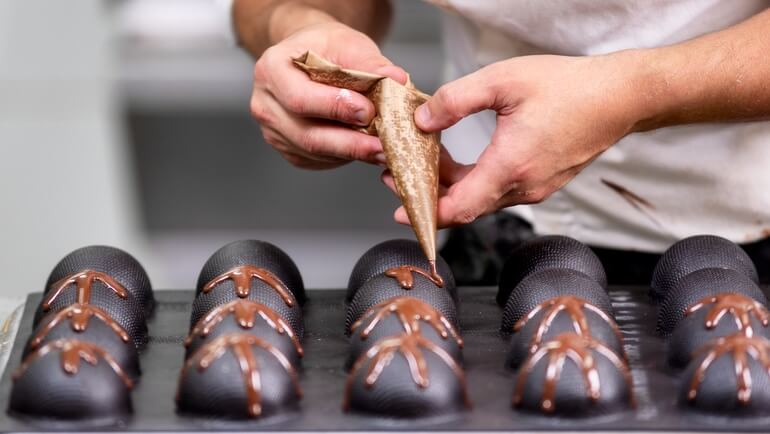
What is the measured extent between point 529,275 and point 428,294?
0.12m

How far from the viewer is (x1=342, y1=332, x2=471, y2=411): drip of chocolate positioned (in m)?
0.92

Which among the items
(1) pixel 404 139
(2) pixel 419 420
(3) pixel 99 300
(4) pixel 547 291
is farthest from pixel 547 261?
(3) pixel 99 300

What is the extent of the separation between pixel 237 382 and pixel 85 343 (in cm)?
15

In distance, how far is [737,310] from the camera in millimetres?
1005

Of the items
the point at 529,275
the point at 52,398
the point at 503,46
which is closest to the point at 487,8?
the point at 503,46

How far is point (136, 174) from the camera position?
3100 millimetres

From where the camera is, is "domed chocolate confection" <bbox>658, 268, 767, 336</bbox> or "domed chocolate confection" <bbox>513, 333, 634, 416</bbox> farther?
"domed chocolate confection" <bbox>658, 268, 767, 336</bbox>

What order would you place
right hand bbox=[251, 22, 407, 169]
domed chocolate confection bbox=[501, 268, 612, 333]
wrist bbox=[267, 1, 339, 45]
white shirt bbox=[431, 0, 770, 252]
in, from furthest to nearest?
1. wrist bbox=[267, 1, 339, 45]
2. white shirt bbox=[431, 0, 770, 252]
3. right hand bbox=[251, 22, 407, 169]
4. domed chocolate confection bbox=[501, 268, 612, 333]

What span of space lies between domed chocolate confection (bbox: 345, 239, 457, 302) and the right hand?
0.10 metres

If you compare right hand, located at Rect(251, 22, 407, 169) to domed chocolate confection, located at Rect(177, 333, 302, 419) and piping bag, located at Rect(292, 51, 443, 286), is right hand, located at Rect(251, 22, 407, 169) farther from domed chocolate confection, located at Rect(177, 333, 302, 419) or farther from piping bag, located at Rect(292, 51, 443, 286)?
domed chocolate confection, located at Rect(177, 333, 302, 419)

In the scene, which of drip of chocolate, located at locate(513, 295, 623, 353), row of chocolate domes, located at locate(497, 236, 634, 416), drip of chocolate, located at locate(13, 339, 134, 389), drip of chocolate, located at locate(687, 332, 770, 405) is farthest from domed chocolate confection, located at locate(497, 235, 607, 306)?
drip of chocolate, located at locate(13, 339, 134, 389)

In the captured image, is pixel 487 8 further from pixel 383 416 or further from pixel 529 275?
pixel 383 416

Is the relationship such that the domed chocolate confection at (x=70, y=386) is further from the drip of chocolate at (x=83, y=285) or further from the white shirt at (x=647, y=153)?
the white shirt at (x=647, y=153)

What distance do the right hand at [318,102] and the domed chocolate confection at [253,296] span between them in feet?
0.61
